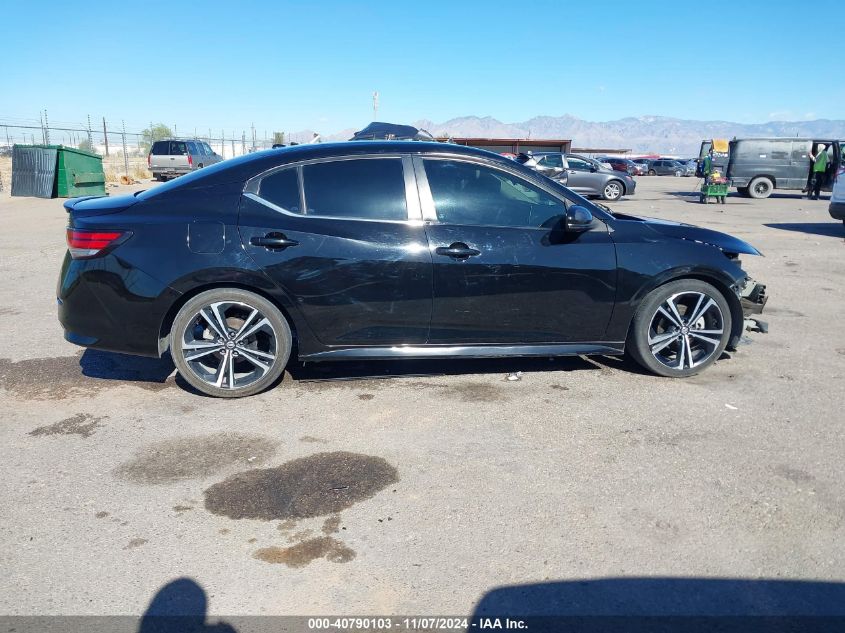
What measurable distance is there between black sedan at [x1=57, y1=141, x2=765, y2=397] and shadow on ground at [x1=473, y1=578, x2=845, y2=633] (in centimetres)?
225

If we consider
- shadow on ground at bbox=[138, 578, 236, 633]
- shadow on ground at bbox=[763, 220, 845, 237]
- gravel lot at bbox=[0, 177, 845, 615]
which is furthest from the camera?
shadow on ground at bbox=[763, 220, 845, 237]

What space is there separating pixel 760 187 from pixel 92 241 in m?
25.1

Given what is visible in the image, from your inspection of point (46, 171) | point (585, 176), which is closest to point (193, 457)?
point (46, 171)

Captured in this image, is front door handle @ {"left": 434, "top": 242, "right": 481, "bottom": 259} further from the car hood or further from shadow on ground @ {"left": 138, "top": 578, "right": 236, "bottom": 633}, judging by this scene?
shadow on ground @ {"left": 138, "top": 578, "right": 236, "bottom": 633}

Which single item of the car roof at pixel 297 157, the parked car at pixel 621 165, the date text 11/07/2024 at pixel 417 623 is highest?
the parked car at pixel 621 165

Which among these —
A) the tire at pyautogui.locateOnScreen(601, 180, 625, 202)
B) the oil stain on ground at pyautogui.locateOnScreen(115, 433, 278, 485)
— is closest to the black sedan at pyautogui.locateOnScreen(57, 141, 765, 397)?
the oil stain on ground at pyautogui.locateOnScreen(115, 433, 278, 485)

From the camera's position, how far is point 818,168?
23.5 metres

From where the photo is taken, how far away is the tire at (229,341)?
443 centimetres

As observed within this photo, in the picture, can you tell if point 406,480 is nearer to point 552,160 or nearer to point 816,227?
point 816,227

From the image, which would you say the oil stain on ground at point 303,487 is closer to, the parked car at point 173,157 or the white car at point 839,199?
the white car at point 839,199

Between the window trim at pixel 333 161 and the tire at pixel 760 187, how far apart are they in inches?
923

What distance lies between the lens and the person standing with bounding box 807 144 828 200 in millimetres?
23406

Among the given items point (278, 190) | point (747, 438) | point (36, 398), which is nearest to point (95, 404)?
point (36, 398)

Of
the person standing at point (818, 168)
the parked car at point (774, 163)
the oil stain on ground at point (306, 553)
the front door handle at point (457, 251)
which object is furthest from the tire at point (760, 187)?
the oil stain on ground at point (306, 553)
